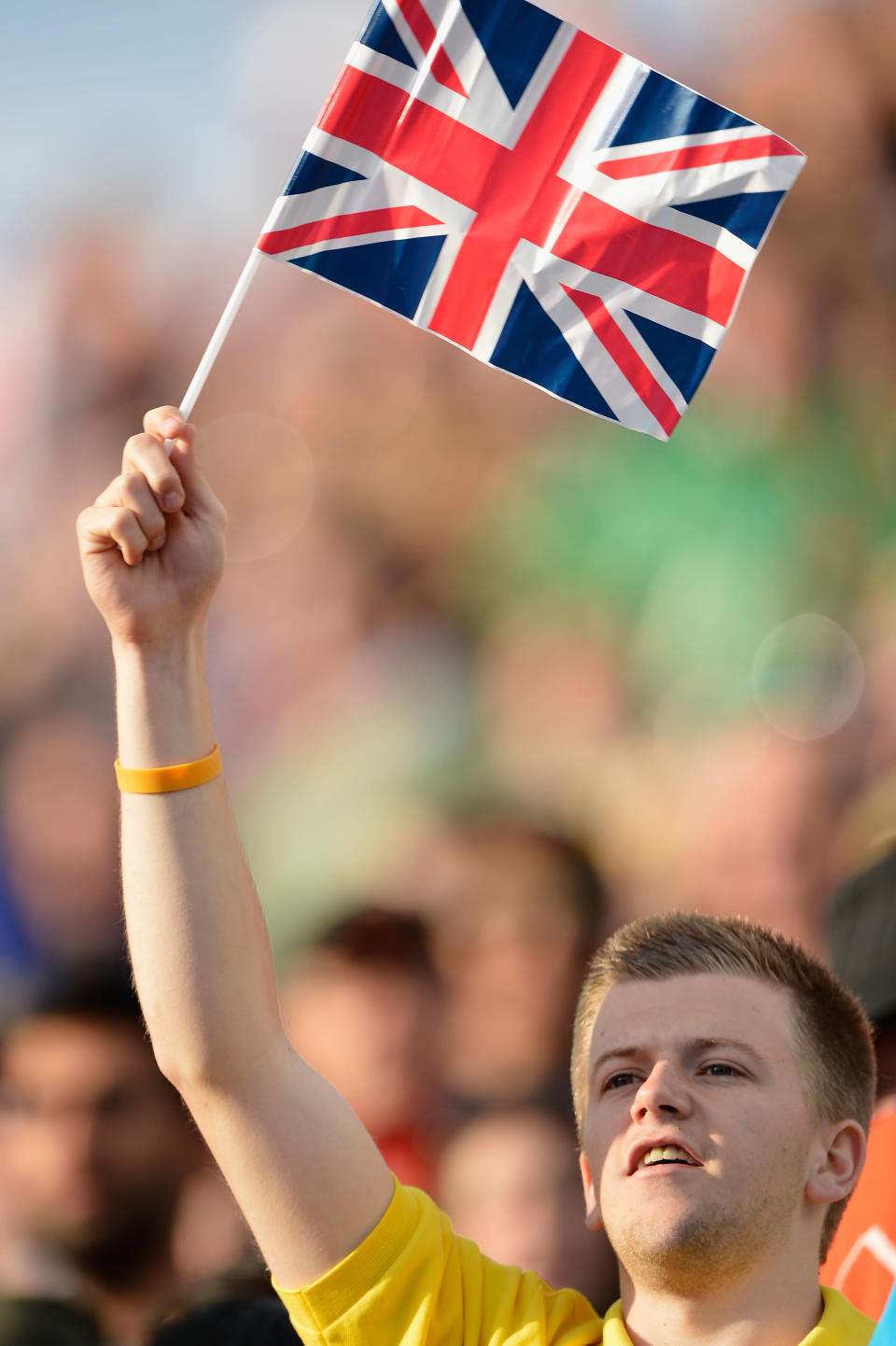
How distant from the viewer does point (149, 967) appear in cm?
110

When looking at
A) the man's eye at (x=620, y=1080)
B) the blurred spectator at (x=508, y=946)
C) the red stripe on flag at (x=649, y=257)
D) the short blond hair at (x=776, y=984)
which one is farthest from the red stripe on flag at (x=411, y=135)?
the blurred spectator at (x=508, y=946)

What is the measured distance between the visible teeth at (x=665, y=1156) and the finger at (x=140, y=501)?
0.64 meters

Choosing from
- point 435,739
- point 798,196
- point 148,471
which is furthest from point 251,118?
point 148,471

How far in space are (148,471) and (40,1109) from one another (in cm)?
139

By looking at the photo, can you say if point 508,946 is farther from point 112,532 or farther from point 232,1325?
point 112,532

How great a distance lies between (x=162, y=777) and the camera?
110 centimetres

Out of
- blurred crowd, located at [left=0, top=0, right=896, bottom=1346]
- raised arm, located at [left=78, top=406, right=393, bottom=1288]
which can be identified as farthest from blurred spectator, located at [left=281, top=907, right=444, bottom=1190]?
raised arm, located at [left=78, top=406, right=393, bottom=1288]

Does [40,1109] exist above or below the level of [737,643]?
below

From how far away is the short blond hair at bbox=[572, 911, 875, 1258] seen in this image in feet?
4.07

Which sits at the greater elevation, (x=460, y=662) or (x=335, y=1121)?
(x=460, y=662)

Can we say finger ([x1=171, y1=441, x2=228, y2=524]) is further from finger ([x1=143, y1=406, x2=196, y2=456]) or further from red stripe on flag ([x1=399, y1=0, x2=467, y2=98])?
red stripe on flag ([x1=399, y1=0, x2=467, y2=98])

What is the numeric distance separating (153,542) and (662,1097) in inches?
24.2

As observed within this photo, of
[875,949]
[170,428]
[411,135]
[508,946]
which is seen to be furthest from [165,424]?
[875,949]

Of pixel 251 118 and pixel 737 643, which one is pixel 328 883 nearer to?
pixel 737 643
